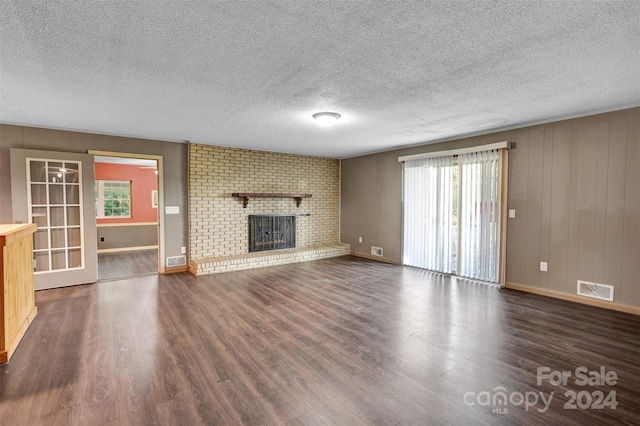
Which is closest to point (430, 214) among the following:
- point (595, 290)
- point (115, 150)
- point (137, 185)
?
point (595, 290)

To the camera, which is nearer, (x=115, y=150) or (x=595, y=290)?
(x=595, y=290)

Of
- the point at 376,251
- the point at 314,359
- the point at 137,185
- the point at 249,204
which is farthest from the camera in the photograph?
the point at 137,185

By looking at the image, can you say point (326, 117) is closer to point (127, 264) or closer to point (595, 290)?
point (595, 290)

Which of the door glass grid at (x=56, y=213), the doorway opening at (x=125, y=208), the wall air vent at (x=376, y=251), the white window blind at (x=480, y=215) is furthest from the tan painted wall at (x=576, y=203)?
the doorway opening at (x=125, y=208)

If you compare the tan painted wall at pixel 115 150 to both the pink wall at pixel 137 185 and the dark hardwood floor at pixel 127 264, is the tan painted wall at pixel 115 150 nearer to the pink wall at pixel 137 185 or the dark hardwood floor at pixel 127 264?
the dark hardwood floor at pixel 127 264

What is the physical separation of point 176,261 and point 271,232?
200 centimetres

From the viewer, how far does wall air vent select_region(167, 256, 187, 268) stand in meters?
5.48

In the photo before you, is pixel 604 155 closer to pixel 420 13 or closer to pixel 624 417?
pixel 624 417

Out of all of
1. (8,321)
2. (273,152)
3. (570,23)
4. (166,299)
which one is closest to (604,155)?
(570,23)

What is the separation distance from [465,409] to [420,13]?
8.16 feet

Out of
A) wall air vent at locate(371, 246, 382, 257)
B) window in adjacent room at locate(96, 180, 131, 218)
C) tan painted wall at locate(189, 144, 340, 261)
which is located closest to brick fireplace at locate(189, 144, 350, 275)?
tan painted wall at locate(189, 144, 340, 261)

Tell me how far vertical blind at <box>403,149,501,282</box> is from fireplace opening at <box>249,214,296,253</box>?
2612 mm

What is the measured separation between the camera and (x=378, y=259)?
668cm

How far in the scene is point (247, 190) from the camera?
248 inches
